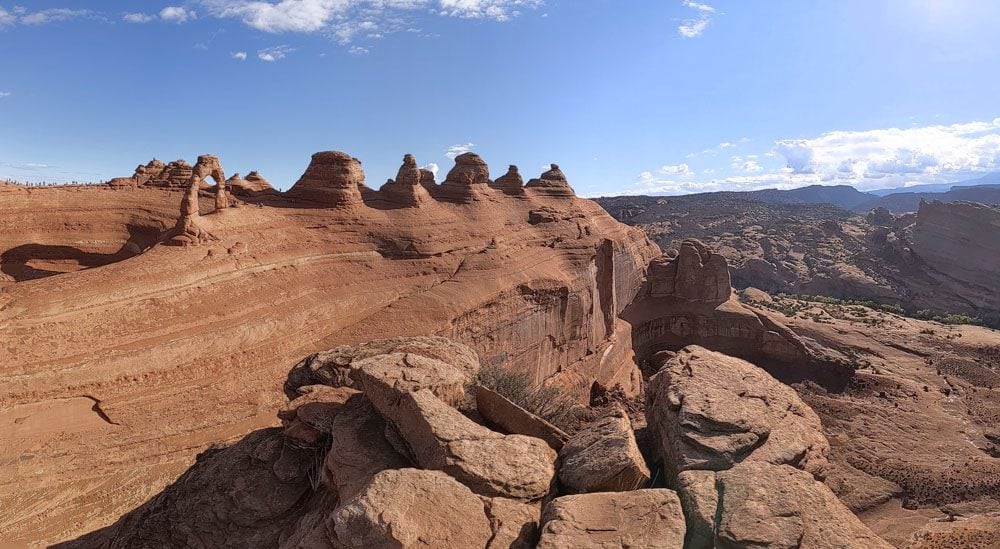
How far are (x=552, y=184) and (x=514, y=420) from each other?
3277 cm

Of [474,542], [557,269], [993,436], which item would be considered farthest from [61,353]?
[993,436]

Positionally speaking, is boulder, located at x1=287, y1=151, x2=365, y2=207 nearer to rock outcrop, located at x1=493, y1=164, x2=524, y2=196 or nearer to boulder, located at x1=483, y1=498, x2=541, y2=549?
rock outcrop, located at x1=493, y1=164, x2=524, y2=196

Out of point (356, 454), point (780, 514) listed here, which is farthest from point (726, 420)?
point (356, 454)

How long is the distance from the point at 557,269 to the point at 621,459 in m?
20.6

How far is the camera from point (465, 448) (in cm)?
548

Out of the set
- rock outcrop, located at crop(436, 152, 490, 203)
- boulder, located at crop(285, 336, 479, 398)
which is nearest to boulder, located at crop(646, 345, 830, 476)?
boulder, located at crop(285, 336, 479, 398)

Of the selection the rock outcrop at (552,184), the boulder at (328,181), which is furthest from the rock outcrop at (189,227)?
the rock outcrop at (552,184)

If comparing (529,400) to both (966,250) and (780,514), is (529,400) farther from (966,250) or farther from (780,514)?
(966,250)

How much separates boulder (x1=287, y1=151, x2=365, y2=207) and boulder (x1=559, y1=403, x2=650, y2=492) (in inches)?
752

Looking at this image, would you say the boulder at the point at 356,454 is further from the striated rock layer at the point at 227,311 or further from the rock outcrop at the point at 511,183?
the rock outcrop at the point at 511,183

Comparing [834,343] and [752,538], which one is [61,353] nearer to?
[752,538]

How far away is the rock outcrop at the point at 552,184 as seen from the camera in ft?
122

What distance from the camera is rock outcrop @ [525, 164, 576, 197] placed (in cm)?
3728

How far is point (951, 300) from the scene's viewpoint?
54.4 metres
